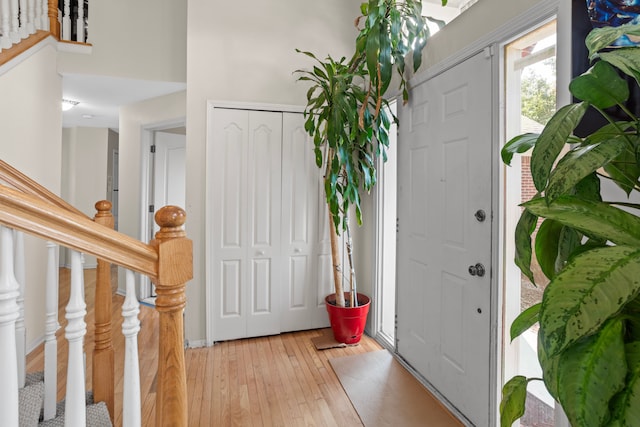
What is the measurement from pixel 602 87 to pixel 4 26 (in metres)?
3.38

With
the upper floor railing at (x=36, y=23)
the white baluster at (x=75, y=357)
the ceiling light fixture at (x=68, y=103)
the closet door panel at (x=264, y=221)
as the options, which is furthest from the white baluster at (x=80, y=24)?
the white baluster at (x=75, y=357)

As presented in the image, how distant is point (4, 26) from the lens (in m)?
2.28

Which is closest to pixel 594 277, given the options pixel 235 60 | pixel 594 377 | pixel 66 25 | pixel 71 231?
pixel 594 377

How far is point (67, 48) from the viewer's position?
2.96 m

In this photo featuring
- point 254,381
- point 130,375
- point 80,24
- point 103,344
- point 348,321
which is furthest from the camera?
point 80,24

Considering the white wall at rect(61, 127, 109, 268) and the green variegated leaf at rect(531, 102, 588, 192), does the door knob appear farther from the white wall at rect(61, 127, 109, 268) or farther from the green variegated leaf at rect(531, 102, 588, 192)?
the white wall at rect(61, 127, 109, 268)

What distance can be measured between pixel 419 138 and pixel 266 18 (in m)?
1.82

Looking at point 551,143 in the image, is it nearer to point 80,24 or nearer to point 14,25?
point 14,25

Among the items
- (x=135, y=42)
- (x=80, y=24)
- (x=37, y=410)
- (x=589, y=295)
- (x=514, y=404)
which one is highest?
(x=80, y=24)

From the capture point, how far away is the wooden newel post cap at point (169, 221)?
885mm

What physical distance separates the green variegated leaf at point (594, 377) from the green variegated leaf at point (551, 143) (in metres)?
0.28

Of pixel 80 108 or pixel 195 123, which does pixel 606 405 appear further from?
pixel 80 108

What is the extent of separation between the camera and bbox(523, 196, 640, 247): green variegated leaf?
1.79 feet

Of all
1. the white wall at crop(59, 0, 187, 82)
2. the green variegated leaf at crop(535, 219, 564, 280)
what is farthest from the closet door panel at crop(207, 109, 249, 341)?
the green variegated leaf at crop(535, 219, 564, 280)
